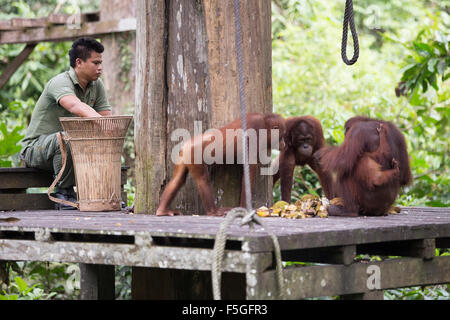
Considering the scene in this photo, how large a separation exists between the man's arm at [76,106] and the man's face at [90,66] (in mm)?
293

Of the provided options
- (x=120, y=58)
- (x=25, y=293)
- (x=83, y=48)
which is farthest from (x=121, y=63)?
(x=25, y=293)

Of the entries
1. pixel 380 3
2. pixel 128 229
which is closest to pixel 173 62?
pixel 128 229

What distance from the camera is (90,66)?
503cm

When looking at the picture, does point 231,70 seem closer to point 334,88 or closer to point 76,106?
point 76,106

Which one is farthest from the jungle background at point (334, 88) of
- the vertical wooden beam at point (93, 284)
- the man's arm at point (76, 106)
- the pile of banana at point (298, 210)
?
the pile of banana at point (298, 210)

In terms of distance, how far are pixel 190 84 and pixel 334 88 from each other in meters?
5.40

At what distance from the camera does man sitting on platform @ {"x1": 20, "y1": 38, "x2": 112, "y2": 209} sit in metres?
4.92

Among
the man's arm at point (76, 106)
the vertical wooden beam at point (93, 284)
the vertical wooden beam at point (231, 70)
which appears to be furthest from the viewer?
the man's arm at point (76, 106)

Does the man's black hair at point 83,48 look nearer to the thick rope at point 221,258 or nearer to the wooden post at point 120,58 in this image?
the thick rope at point 221,258

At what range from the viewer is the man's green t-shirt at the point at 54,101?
194 inches

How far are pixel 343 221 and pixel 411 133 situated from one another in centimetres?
493

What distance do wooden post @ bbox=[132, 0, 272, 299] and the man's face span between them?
761 millimetres

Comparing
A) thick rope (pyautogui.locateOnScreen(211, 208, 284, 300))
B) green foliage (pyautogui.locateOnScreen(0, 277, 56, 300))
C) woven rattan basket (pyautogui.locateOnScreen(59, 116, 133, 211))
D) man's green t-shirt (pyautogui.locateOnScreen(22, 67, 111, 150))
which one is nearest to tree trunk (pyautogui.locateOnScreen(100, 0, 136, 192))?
green foliage (pyautogui.locateOnScreen(0, 277, 56, 300))

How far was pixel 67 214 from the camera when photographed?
434 centimetres
